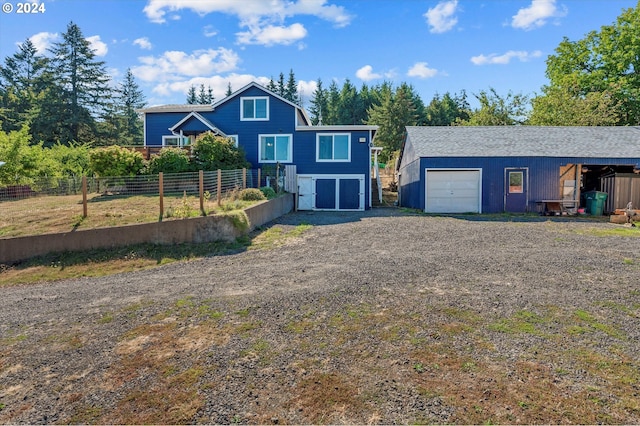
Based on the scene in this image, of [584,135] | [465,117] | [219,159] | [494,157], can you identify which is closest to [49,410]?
[219,159]

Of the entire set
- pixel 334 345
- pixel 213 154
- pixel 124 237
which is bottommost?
pixel 334 345

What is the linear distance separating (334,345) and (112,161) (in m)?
15.5

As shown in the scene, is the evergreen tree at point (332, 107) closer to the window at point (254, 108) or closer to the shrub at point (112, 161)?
the window at point (254, 108)

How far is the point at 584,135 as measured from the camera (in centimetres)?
1928

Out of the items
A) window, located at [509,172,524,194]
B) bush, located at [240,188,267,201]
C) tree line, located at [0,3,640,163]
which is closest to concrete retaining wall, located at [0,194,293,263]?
bush, located at [240,188,267,201]

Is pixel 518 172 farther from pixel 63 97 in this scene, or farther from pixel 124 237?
pixel 63 97

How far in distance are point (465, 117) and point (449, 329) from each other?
53.1 m

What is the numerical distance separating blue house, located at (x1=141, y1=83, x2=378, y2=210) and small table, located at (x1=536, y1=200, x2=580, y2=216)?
26.9 feet

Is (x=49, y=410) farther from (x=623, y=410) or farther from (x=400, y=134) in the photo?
(x=400, y=134)

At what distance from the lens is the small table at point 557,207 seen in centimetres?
1680

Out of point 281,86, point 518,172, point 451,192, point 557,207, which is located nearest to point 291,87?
point 281,86

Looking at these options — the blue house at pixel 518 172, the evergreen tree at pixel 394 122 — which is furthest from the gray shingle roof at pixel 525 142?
the evergreen tree at pixel 394 122

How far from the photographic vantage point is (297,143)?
19344 mm

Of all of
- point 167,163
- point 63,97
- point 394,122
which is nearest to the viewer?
point 167,163
